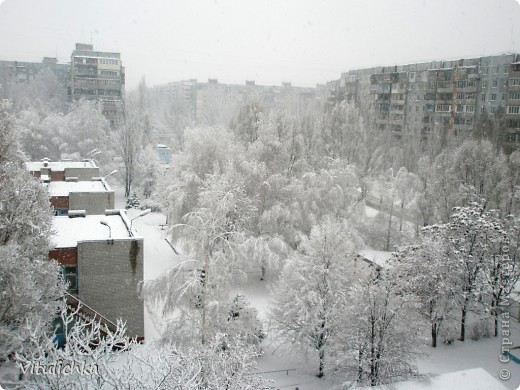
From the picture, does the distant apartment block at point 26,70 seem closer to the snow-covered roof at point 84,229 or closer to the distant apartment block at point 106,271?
the snow-covered roof at point 84,229

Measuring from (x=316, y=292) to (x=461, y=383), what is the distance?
566 cm

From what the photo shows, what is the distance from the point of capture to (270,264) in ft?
65.1

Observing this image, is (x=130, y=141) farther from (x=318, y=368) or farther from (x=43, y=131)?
(x=318, y=368)

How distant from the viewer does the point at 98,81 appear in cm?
→ 5153

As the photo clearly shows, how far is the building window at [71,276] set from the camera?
1410 cm

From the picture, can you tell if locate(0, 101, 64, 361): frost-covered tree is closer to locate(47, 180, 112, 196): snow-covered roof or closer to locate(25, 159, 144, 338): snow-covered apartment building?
locate(25, 159, 144, 338): snow-covered apartment building

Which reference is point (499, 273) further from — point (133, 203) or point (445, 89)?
point (445, 89)

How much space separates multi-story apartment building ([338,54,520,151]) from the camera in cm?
3152

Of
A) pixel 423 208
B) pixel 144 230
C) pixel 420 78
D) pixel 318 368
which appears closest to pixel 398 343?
pixel 318 368

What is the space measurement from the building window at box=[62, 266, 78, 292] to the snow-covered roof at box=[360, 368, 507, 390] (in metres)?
9.04

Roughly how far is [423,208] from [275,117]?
950 centimetres

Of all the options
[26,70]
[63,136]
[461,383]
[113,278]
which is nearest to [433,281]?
[461,383]

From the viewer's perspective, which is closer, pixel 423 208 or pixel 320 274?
pixel 320 274

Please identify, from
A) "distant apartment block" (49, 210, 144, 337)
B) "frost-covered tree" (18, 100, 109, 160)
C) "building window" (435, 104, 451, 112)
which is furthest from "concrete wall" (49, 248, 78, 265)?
"building window" (435, 104, 451, 112)
